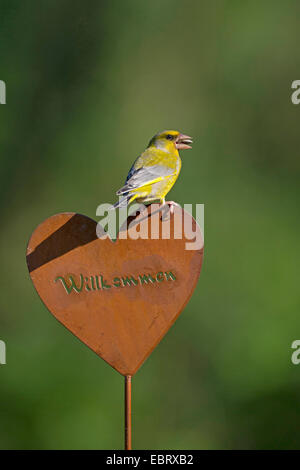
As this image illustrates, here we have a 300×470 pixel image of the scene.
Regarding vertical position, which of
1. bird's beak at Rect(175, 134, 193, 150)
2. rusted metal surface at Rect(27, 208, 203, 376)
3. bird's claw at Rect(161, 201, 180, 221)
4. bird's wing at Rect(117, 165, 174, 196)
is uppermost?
bird's beak at Rect(175, 134, 193, 150)

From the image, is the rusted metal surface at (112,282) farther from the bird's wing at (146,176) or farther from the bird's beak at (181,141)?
the bird's beak at (181,141)

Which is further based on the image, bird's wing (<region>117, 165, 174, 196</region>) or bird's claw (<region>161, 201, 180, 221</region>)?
bird's wing (<region>117, 165, 174, 196</region>)

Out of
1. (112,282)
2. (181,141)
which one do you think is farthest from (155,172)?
(112,282)

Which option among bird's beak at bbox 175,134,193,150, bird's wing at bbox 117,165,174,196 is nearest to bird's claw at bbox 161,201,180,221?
bird's wing at bbox 117,165,174,196

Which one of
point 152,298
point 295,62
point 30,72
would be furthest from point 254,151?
point 152,298

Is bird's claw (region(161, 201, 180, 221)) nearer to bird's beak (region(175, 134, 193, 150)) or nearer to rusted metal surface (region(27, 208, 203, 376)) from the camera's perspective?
rusted metal surface (region(27, 208, 203, 376))

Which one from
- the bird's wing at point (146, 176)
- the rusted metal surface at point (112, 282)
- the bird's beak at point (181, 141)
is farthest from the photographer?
the bird's beak at point (181, 141)

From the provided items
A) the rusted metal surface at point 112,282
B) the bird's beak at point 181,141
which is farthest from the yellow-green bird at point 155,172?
the rusted metal surface at point 112,282

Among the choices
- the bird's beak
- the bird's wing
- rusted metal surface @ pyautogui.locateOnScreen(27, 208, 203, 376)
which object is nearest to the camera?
rusted metal surface @ pyautogui.locateOnScreen(27, 208, 203, 376)
